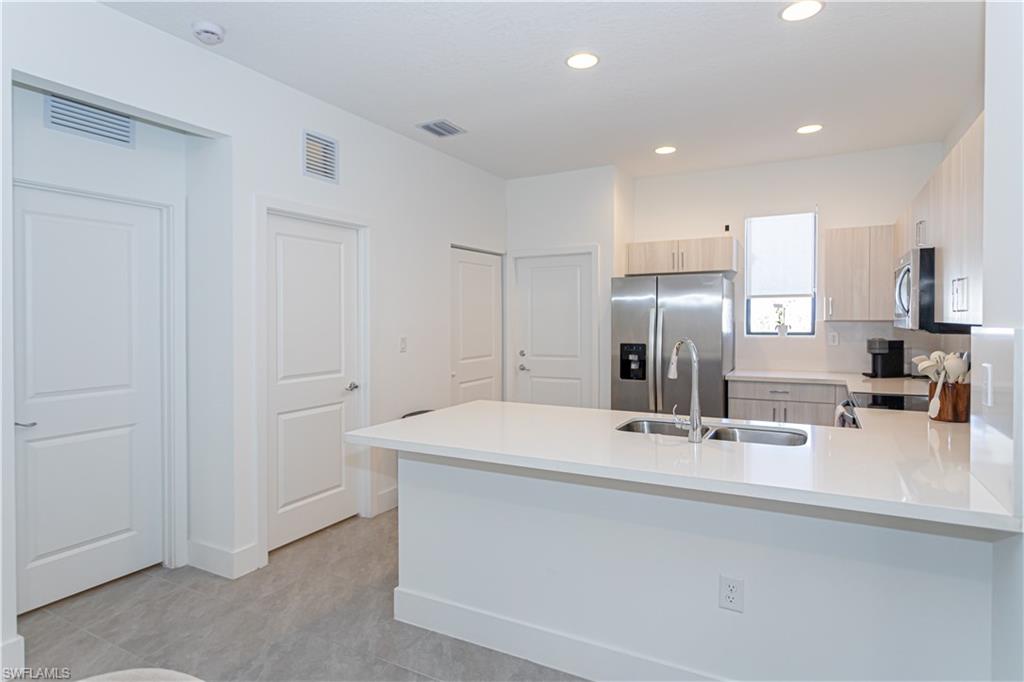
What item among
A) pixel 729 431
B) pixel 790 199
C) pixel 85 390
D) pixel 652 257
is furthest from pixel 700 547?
pixel 790 199

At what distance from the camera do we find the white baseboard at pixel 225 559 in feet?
9.85

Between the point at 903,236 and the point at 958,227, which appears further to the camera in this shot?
the point at 903,236

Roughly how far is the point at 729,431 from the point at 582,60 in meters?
2.01

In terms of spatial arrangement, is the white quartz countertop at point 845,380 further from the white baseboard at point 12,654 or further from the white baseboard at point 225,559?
the white baseboard at point 12,654

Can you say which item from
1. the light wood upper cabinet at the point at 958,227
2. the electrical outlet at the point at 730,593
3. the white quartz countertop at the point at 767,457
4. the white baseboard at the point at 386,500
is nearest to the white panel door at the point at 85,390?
the white baseboard at the point at 386,500

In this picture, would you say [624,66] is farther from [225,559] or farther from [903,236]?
[225,559]

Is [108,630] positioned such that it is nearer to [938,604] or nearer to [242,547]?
[242,547]

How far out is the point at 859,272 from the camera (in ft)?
14.5

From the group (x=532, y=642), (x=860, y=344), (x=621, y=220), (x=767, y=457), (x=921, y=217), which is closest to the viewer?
(x=767, y=457)

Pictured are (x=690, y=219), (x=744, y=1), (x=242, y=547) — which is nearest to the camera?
(x=744, y=1)

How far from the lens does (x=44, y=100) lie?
259 cm

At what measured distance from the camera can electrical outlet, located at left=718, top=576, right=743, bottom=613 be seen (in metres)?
1.93

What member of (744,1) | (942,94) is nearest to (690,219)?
(942,94)

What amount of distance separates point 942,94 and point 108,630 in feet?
17.1
